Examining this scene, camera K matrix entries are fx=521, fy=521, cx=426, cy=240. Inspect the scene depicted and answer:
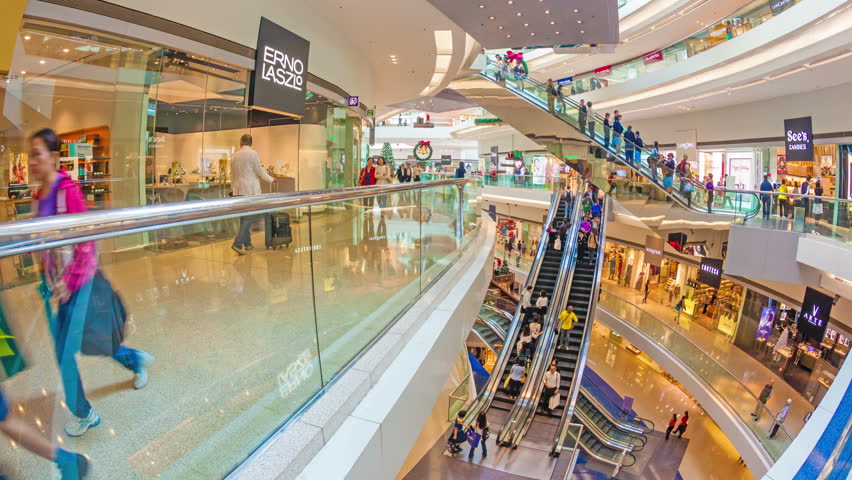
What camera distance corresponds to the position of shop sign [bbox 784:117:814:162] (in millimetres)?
14047

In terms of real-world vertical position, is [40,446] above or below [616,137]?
below

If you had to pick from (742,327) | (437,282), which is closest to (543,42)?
(437,282)

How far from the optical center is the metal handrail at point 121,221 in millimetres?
1192

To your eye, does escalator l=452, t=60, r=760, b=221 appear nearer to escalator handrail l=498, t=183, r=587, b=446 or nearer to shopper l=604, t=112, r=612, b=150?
shopper l=604, t=112, r=612, b=150

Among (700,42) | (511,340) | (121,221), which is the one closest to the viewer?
(121,221)

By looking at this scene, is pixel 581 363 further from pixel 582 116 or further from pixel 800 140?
pixel 582 116

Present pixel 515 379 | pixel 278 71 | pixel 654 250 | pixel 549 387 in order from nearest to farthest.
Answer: pixel 278 71 → pixel 549 387 → pixel 515 379 → pixel 654 250

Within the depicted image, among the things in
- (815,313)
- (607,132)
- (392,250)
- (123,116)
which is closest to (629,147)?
(607,132)

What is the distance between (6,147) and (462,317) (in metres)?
4.92

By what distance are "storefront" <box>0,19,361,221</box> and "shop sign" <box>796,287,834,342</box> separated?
13910mm

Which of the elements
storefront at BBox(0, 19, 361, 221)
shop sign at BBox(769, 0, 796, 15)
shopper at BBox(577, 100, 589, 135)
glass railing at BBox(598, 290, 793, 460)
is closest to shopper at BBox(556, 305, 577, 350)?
glass railing at BBox(598, 290, 793, 460)

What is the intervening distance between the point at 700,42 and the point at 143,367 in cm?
2251

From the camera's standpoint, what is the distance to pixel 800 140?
1432 cm

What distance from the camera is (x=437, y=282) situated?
5520 millimetres
